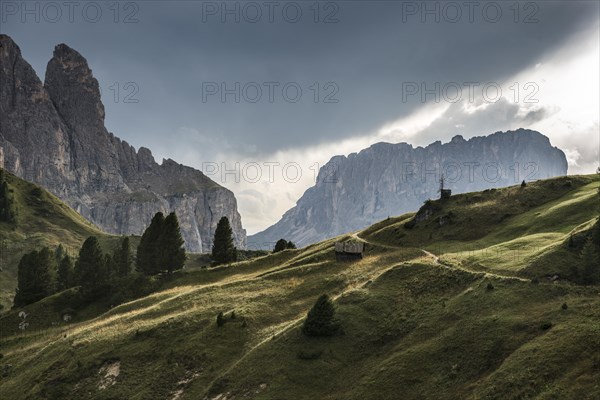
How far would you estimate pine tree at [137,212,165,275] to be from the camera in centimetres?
10438

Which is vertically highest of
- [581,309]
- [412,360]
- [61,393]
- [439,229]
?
[439,229]

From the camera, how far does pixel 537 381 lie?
3012cm

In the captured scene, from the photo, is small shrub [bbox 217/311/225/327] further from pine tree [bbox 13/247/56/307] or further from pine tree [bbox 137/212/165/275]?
pine tree [bbox 13/247/56/307]

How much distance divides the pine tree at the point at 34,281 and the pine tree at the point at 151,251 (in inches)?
758

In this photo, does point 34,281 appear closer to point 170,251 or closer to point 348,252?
point 170,251

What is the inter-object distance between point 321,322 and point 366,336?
4.86m

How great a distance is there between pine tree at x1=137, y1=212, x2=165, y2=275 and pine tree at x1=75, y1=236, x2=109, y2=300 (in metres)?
8.32

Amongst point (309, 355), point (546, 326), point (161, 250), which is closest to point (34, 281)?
point (161, 250)

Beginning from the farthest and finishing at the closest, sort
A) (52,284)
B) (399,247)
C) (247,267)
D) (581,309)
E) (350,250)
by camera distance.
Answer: (52,284) < (247,267) < (399,247) < (350,250) < (581,309)

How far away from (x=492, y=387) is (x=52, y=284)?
97.5 meters

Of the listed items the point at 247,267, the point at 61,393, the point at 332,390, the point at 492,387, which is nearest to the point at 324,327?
the point at 332,390

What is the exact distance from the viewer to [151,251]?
347 feet

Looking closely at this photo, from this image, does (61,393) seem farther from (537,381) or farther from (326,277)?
(537,381)

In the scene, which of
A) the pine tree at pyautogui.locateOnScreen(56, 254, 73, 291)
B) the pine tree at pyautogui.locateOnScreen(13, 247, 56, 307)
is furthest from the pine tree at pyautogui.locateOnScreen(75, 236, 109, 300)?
the pine tree at pyautogui.locateOnScreen(13, 247, 56, 307)
